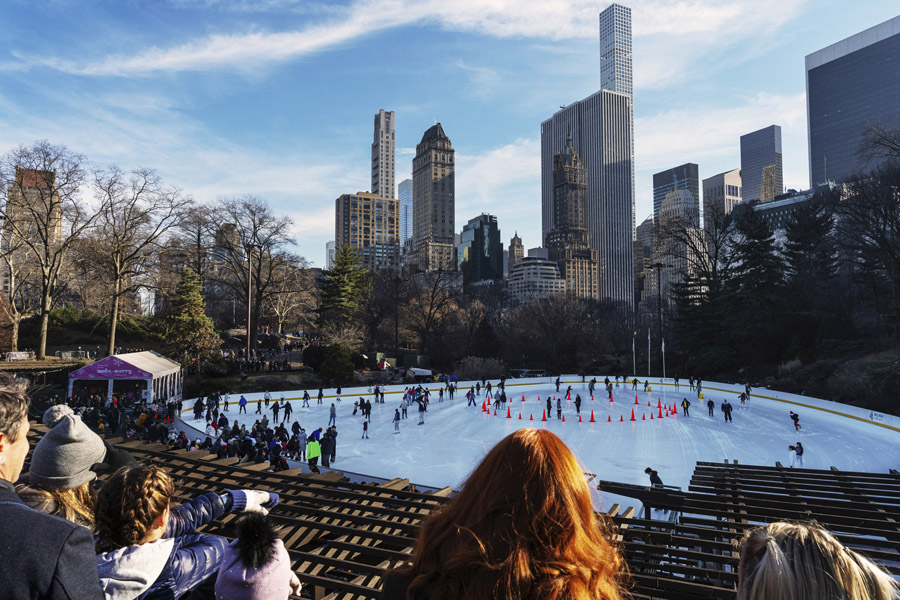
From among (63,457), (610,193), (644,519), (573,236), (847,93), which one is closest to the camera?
(63,457)

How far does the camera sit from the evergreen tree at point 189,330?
33.8 meters

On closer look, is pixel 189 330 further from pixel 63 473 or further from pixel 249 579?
pixel 249 579

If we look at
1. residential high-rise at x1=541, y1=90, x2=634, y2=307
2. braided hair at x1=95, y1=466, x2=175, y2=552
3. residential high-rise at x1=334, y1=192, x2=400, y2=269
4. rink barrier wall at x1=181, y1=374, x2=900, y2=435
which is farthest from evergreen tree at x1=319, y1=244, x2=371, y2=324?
residential high-rise at x1=541, y1=90, x2=634, y2=307

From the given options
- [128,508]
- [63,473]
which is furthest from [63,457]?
[128,508]

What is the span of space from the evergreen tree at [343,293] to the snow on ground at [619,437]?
2179 centimetres

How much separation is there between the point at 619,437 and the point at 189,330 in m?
27.9

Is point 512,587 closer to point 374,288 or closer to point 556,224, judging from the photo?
point 374,288

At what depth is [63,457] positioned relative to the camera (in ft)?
7.97

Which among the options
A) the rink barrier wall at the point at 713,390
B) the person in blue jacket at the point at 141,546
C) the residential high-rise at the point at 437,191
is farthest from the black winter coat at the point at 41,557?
the residential high-rise at the point at 437,191

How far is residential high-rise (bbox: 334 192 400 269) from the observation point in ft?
569

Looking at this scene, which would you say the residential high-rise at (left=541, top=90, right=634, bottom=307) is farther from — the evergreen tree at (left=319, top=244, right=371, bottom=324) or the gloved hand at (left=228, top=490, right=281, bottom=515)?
the gloved hand at (left=228, top=490, right=281, bottom=515)

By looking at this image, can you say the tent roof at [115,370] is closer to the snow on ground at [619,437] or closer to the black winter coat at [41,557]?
the snow on ground at [619,437]

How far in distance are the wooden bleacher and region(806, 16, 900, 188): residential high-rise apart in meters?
165

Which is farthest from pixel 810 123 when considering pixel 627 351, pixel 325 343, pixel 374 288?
pixel 325 343
